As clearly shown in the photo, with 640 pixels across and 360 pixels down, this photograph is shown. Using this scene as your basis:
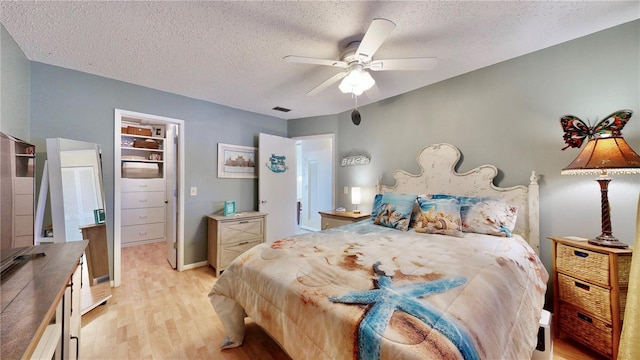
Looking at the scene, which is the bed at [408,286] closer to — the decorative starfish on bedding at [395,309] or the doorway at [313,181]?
the decorative starfish on bedding at [395,309]

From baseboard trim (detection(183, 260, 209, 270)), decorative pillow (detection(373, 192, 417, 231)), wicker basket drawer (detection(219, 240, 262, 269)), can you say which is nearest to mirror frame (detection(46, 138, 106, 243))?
baseboard trim (detection(183, 260, 209, 270))

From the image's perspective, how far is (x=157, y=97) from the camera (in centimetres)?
289

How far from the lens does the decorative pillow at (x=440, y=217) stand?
2016 mm

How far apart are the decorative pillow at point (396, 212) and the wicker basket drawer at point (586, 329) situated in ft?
4.11

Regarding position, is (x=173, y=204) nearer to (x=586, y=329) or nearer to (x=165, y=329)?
(x=165, y=329)

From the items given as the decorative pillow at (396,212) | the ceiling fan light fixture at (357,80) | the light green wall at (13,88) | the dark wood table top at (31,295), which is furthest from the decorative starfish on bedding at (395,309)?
the light green wall at (13,88)

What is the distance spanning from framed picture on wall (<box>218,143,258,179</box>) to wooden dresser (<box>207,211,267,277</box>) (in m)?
Result: 0.70

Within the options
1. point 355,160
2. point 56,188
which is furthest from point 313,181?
point 56,188

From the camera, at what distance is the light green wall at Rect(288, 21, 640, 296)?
173 centimetres

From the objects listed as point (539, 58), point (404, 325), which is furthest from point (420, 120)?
point (404, 325)

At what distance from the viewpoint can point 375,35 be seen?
1.43m

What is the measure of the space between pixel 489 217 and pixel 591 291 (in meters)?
0.73

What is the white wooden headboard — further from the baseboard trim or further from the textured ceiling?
the baseboard trim

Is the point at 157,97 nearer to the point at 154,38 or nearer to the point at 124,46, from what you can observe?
the point at 124,46
